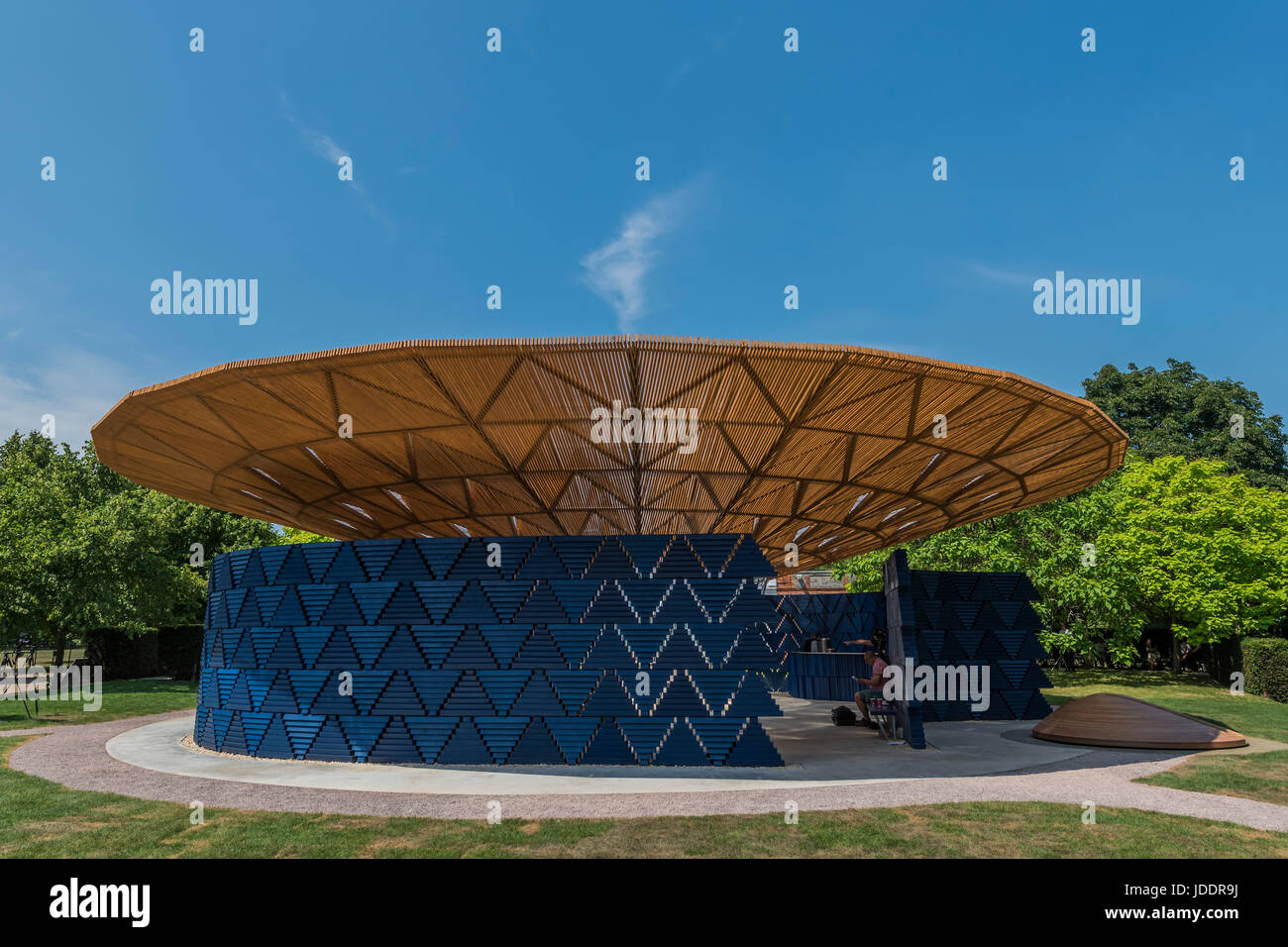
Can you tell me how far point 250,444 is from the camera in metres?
18.0

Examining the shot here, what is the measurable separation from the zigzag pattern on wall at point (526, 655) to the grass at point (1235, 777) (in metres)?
7.08

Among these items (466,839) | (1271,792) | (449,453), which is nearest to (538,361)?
(449,453)

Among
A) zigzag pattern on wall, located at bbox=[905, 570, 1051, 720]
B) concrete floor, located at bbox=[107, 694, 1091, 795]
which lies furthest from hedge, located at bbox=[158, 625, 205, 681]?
zigzag pattern on wall, located at bbox=[905, 570, 1051, 720]

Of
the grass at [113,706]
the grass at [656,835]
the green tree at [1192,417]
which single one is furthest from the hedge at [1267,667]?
the grass at [113,706]

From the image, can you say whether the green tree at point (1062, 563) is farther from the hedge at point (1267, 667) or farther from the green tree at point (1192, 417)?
the green tree at point (1192, 417)

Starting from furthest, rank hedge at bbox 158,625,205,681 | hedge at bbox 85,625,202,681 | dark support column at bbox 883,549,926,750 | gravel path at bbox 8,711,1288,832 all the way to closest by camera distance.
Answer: hedge at bbox 158,625,205,681
hedge at bbox 85,625,202,681
dark support column at bbox 883,549,926,750
gravel path at bbox 8,711,1288,832

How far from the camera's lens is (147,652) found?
5000cm

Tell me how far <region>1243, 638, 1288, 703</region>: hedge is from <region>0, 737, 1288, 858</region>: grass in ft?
92.8

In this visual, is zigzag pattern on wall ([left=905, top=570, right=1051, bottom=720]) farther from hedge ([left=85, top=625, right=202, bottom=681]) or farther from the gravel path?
hedge ([left=85, top=625, right=202, bottom=681])

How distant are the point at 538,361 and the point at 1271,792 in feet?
46.4

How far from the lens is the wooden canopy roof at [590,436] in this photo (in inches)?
557

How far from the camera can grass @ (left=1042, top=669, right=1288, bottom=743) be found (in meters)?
23.4
